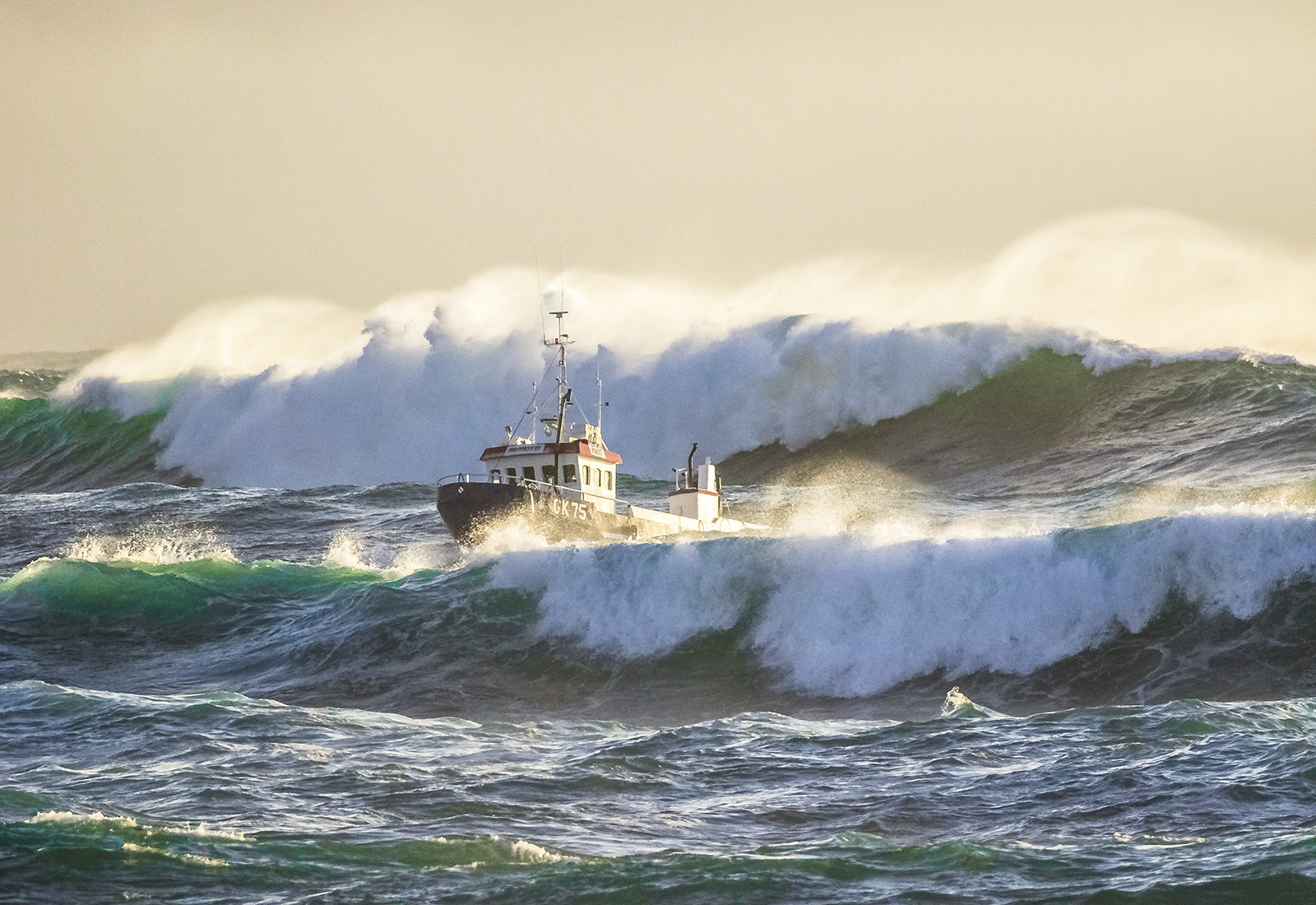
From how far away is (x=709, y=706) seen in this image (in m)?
16.7

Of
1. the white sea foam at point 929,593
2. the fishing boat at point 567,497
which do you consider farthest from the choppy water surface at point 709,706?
the fishing boat at point 567,497

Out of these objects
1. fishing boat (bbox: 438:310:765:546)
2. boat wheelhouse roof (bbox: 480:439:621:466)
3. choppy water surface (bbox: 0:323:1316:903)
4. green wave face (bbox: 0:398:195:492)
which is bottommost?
choppy water surface (bbox: 0:323:1316:903)

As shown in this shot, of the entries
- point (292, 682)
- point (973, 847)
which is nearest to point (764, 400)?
point (292, 682)

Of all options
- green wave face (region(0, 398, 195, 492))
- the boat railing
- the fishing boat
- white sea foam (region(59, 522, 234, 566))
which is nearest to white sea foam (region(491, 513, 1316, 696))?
the fishing boat

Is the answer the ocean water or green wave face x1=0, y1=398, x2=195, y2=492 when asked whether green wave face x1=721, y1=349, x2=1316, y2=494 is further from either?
green wave face x1=0, y1=398, x2=195, y2=492

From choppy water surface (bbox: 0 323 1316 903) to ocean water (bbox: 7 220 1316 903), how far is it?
51 millimetres

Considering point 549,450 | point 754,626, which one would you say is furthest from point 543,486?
point 754,626

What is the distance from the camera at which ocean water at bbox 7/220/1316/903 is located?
864 centimetres

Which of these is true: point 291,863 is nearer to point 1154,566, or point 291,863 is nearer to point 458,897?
point 458,897

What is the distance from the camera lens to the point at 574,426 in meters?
31.0

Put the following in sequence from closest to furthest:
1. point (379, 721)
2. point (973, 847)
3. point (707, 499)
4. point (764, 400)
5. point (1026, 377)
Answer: point (973, 847)
point (379, 721)
point (707, 499)
point (1026, 377)
point (764, 400)

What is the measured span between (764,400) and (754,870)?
3637cm

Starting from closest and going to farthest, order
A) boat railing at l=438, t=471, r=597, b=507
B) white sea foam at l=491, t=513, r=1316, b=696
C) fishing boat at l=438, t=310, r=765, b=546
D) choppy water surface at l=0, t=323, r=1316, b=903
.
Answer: choppy water surface at l=0, t=323, r=1316, b=903 → white sea foam at l=491, t=513, r=1316, b=696 → fishing boat at l=438, t=310, r=765, b=546 → boat railing at l=438, t=471, r=597, b=507

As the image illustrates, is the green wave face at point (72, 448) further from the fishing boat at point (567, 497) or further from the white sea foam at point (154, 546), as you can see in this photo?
the fishing boat at point (567, 497)
